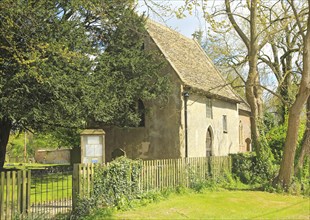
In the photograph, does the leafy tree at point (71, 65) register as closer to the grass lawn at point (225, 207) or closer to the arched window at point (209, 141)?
the arched window at point (209, 141)

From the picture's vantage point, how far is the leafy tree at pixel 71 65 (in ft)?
58.6

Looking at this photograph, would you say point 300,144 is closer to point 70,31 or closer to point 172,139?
point 172,139

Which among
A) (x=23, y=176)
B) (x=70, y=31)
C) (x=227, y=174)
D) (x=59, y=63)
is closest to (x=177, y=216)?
(x=23, y=176)

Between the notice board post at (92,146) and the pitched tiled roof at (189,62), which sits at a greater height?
the pitched tiled roof at (189,62)

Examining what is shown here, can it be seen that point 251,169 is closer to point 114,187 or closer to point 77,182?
point 114,187

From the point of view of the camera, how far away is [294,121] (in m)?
17.5

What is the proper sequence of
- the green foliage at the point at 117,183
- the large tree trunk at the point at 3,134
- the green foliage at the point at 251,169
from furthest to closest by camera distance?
1. the large tree trunk at the point at 3,134
2. the green foliage at the point at 251,169
3. the green foliage at the point at 117,183

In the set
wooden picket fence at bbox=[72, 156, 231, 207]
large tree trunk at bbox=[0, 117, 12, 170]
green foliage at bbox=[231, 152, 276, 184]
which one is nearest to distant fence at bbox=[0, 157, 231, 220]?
wooden picket fence at bbox=[72, 156, 231, 207]

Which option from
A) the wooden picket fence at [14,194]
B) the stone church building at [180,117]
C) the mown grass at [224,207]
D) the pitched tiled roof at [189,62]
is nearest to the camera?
the wooden picket fence at [14,194]

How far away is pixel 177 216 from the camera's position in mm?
11938

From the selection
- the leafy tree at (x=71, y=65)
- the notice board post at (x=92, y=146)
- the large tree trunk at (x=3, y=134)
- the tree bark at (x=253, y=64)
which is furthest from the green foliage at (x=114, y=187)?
the large tree trunk at (x=3, y=134)

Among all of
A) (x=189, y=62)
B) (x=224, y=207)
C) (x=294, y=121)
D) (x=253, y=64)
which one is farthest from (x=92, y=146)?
(x=189, y=62)

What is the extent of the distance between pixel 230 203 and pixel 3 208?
8.25m

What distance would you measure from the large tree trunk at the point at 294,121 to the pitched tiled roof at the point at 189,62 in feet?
14.8
